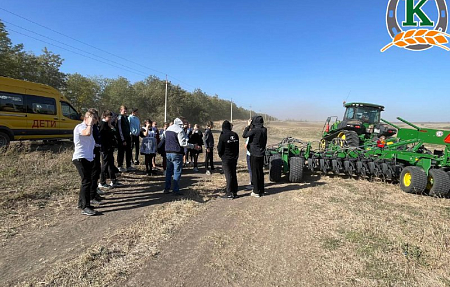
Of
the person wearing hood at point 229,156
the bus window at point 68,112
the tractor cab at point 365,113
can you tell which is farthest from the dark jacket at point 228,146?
the bus window at point 68,112

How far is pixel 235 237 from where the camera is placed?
336 cm

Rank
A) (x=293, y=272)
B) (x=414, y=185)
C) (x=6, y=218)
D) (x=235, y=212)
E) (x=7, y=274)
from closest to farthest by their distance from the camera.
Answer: (x=7, y=274)
(x=293, y=272)
(x=6, y=218)
(x=235, y=212)
(x=414, y=185)

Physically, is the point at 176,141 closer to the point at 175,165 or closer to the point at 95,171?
the point at 175,165

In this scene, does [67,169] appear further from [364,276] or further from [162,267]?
[364,276]

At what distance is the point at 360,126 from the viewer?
10.0 meters

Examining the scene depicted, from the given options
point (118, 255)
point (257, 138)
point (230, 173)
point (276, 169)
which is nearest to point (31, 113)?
point (230, 173)

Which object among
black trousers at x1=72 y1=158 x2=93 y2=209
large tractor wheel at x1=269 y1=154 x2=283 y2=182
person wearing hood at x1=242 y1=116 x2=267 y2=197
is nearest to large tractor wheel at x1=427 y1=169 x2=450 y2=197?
large tractor wheel at x1=269 y1=154 x2=283 y2=182

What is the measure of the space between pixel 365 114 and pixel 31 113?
43.9 ft

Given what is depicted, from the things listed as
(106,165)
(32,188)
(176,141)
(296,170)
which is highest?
(176,141)

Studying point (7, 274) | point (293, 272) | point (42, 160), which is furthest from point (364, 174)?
point (42, 160)

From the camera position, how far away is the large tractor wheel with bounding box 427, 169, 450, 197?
202 inches

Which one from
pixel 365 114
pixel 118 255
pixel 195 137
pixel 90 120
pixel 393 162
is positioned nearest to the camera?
pixel 118 255

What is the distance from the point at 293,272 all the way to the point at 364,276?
713mm

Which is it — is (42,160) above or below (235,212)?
above
